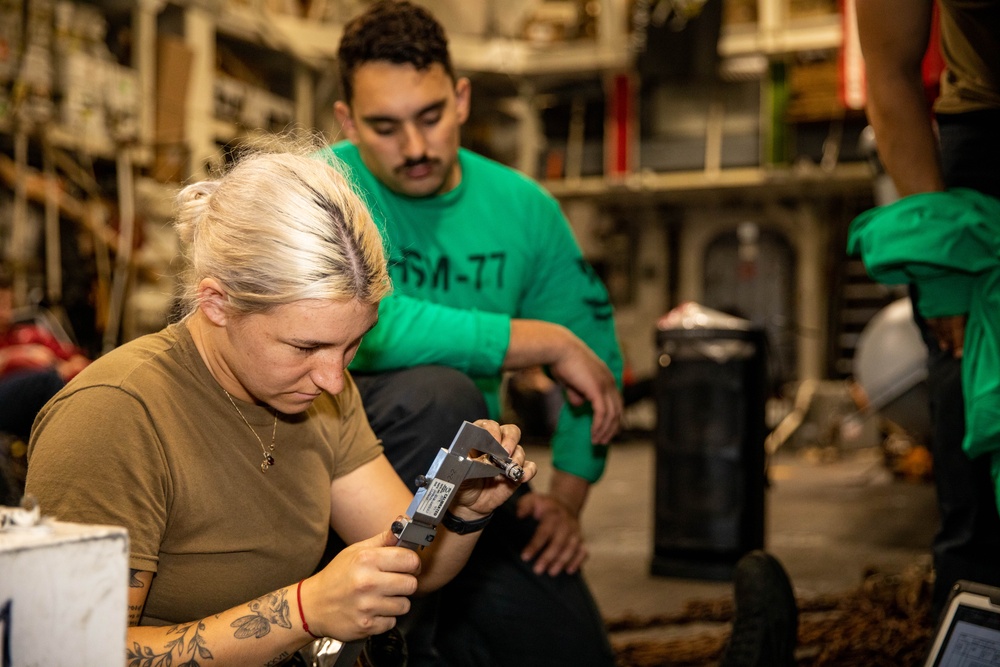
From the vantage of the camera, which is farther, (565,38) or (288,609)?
(565,38)

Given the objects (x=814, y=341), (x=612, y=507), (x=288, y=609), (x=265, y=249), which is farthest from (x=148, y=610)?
(x=814, y=341)

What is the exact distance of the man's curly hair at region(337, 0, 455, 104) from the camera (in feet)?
6.48

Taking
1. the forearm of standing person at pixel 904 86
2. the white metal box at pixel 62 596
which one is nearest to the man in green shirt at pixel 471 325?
the forearm of standing person at pixel 904 86

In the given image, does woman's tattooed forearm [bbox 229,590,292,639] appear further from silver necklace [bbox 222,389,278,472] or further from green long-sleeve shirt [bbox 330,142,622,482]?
green long-sleeve shirt [bbox 330,142,622,482]

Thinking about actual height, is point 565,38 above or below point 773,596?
above

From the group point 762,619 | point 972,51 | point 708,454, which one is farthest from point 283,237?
point 708,454

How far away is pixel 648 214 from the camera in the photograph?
13250mm

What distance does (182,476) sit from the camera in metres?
1.19

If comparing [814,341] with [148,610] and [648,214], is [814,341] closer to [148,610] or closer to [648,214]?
[648,214]

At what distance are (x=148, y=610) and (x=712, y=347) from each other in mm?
3658

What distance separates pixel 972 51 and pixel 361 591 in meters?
1.38

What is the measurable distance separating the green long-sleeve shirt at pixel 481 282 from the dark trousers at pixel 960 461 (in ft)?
2.37

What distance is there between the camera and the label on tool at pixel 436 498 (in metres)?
1.09

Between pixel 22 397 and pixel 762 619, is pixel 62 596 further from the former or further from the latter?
pixel 22 397
